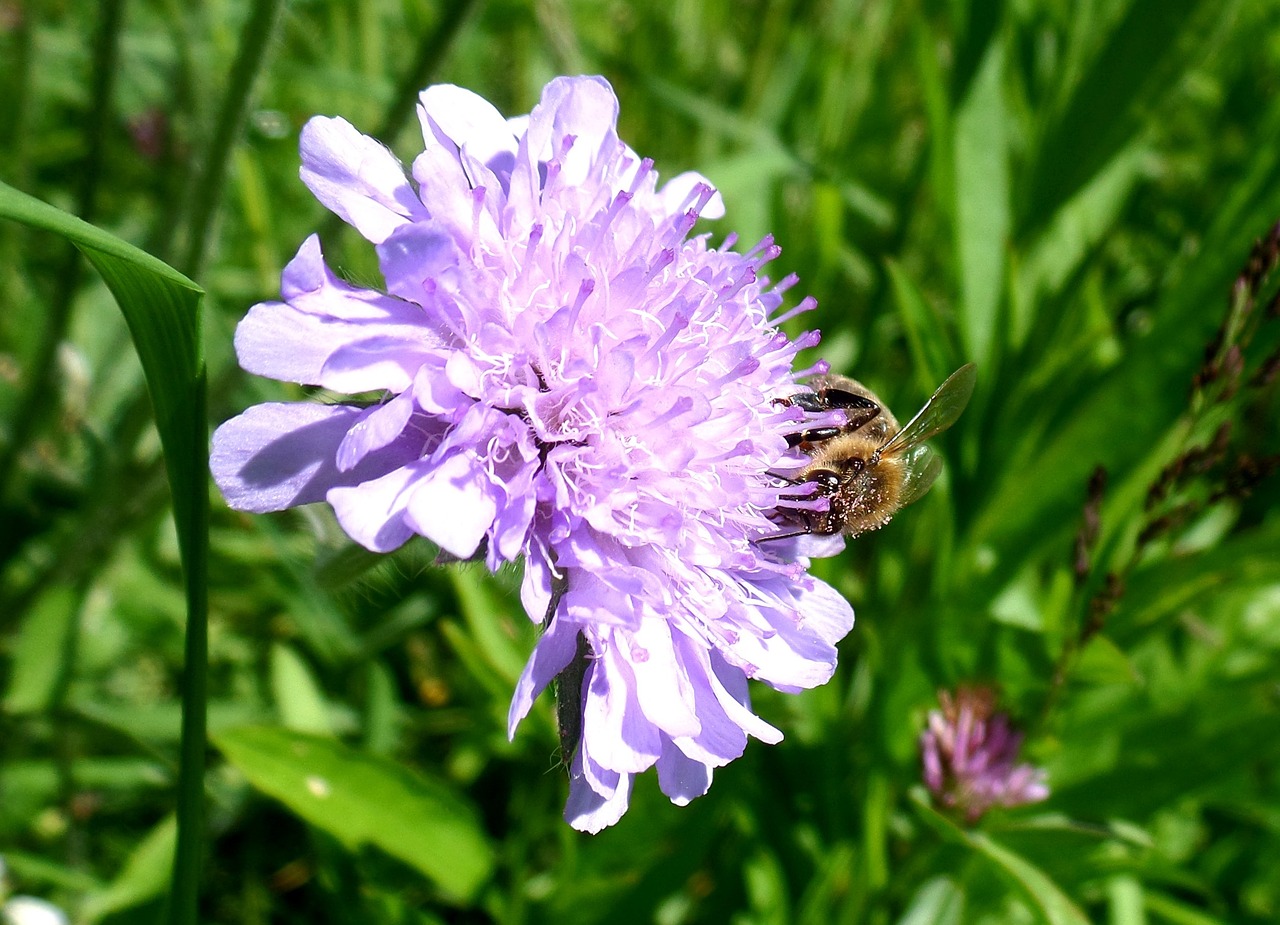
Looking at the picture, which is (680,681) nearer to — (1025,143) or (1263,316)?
(1263,316)

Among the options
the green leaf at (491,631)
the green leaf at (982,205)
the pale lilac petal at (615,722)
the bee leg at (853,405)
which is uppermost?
the green leaf at (982,205)

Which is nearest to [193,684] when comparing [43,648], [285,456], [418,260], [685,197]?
[285,456]

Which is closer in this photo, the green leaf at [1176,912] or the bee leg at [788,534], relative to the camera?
the bee leg at [788,534]

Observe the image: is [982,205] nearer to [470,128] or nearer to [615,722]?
[470,128]

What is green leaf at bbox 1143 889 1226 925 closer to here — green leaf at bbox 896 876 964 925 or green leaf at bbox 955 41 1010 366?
green leaf at bbox 896 876 964 925

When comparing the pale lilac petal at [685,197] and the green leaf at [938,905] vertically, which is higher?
the pale lilac petal at [685,197]

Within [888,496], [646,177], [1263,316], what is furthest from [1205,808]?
[646,177]

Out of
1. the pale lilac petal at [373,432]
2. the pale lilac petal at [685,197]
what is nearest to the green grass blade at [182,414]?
the pale lilac petal at [373,432]

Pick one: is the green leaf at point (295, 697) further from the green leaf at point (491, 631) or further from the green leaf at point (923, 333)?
the green leaf at point (923, 333)
